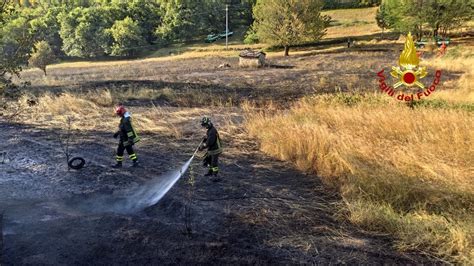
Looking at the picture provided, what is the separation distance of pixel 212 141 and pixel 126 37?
65771mm

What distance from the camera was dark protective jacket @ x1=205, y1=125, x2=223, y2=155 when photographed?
803 cm

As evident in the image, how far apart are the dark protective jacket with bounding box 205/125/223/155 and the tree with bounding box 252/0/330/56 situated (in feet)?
134

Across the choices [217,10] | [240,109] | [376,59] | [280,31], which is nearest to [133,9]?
[217,10]

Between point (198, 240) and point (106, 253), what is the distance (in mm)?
1282

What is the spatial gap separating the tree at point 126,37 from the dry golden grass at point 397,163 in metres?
61.3

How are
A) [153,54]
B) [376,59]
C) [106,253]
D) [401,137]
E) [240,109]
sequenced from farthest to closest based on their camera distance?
[153,54]
[376,59]
[240,109]
[401,137]
[106,253]

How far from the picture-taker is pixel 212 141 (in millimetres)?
8062

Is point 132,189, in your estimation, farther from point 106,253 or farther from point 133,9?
point 133,9

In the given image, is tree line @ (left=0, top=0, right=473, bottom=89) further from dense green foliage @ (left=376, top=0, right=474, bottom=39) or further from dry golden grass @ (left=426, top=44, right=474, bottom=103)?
dry golden grass @ (left=426, top=44, right=474, bottom=103)

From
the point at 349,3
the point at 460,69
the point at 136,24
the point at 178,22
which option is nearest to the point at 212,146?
the point at 460,69

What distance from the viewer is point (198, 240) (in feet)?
19.0

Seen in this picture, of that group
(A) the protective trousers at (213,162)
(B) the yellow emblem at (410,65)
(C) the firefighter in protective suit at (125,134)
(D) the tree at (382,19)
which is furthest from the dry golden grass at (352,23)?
(A) the protective trousers at (213,162)

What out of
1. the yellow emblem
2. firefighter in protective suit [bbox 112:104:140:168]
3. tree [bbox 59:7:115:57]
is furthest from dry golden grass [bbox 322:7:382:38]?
firefighter in protective suit [bbox 112:104:140:168]

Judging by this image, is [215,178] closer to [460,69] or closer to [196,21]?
[460,69]
